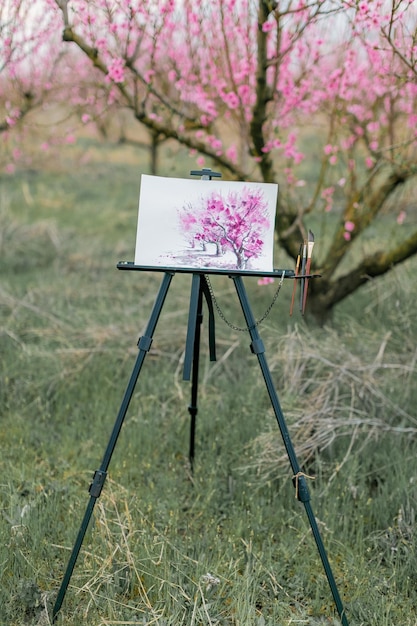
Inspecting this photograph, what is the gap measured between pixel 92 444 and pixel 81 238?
535cm

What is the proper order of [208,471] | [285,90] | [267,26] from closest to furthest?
[208,471] → [267,26] → [285,90]

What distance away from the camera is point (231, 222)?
2666 millimetres

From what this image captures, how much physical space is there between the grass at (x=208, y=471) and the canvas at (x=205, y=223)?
1.08m

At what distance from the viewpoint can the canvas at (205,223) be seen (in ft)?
8.53

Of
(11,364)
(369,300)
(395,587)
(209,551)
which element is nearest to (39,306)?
(11,364)

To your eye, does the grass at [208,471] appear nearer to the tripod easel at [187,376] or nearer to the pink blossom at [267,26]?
the tripod easel at [187,376]

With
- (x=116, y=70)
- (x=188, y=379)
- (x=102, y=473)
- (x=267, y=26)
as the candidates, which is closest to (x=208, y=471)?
(x=102, y=473)

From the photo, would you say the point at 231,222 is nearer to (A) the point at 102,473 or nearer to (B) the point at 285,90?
(A) the point at 102,473

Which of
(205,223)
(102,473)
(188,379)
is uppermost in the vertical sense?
(205,223)

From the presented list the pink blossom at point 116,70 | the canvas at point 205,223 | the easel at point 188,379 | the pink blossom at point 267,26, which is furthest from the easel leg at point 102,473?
the pink blossom at point 267,26

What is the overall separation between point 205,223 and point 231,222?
0.10m

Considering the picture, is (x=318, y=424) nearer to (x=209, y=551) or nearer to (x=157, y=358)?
(x=209, y=551)

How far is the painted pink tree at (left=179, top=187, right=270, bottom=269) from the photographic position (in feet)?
8.62

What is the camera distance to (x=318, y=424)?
3.46 m
